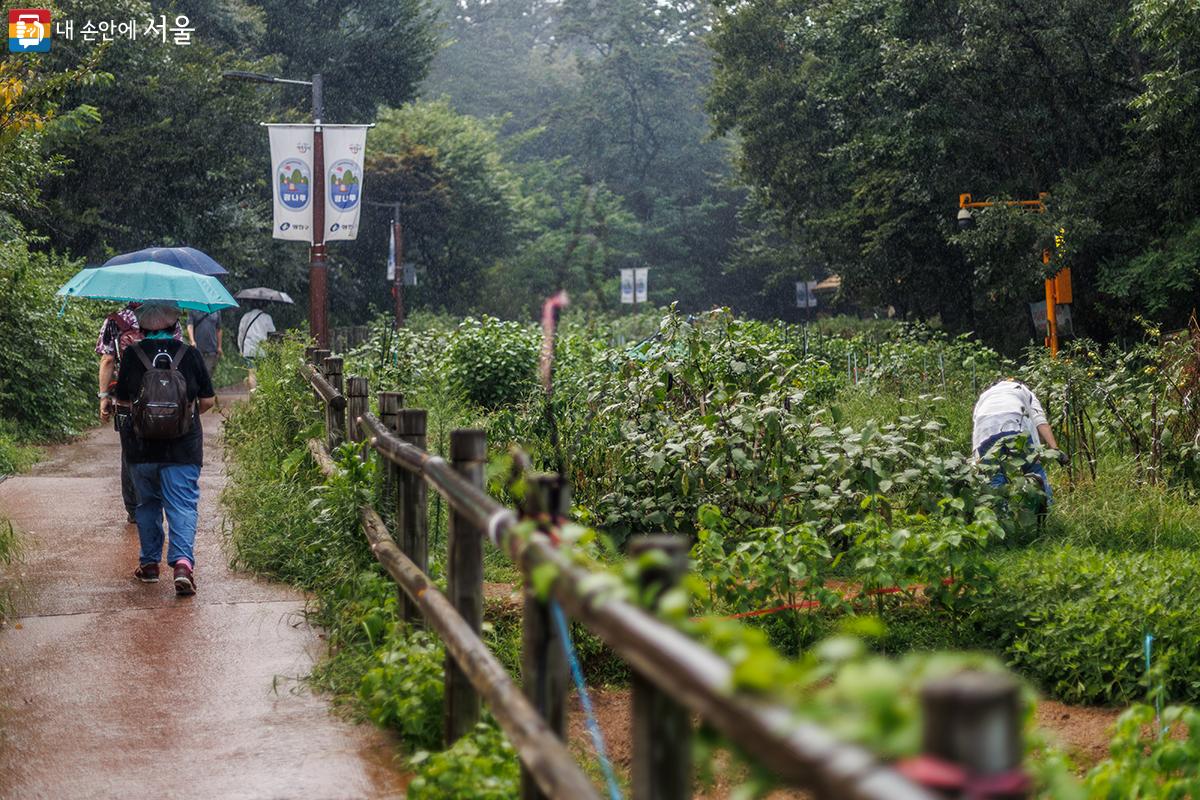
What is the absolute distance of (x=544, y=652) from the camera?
3344 millimetres

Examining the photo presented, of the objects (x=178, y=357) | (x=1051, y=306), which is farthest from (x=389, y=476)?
(x=1051, y=306)

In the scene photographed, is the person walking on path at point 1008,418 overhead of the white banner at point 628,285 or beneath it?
beneath

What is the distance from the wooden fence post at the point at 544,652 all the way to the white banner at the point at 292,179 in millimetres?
15676

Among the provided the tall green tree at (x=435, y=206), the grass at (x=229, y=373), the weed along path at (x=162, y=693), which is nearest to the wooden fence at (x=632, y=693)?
the weed along path at (x=162, y=693)

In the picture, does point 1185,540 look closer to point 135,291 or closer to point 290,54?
point 135,291

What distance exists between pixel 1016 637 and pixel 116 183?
25.6 meters

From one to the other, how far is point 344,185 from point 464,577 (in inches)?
589

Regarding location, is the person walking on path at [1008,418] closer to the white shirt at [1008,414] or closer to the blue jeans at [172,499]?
the white shirt at [1008,414]

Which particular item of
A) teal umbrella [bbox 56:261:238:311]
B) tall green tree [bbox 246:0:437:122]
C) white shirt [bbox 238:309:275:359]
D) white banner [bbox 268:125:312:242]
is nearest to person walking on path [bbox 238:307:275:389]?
white shirt [bbox 238:309:275:359]

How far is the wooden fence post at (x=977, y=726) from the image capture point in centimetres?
146

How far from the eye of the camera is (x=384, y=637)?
5.64 metres

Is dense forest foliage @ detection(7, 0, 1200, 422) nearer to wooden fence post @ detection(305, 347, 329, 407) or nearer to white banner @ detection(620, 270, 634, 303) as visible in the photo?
wooden fence post @ detection(305, 347, 329, 407)

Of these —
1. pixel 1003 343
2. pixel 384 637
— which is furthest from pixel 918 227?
pixel 384 637

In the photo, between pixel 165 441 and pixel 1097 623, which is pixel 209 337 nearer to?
pixel 165 441
